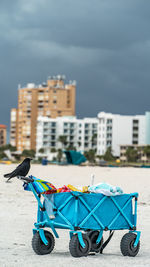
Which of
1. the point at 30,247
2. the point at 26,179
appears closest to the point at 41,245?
the point at 30,247

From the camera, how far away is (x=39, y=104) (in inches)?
7146

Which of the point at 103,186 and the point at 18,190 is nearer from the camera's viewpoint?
the point at 103,186

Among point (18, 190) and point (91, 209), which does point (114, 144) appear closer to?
point (18, 190)

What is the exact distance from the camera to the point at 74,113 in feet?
602

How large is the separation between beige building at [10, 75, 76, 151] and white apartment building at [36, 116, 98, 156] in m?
12.6

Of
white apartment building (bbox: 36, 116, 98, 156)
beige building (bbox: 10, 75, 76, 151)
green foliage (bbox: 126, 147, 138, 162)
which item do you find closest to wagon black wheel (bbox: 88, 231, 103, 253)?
green foliage (bbox: 126, 147, 138, 162)

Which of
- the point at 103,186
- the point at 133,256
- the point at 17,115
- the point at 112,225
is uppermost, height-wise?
the point at 17,115

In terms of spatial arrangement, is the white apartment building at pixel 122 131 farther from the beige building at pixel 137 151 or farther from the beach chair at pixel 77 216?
the beach chair at pixel 77 216

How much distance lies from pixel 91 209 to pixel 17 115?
18644cm

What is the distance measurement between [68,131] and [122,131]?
21470 millimetres

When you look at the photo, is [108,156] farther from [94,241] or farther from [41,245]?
[41,245]

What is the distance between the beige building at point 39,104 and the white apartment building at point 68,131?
1258cm

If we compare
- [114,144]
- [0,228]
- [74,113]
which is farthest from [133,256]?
[74,113]

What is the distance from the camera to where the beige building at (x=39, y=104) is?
579 ft
